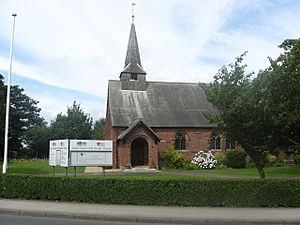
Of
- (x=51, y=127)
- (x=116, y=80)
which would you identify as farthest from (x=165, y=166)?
(x=51, y=127)

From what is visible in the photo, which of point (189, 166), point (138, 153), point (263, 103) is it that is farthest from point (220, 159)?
point (263, 103)

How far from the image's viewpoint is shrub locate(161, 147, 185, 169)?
4397cm

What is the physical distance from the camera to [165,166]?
44125 millimetres

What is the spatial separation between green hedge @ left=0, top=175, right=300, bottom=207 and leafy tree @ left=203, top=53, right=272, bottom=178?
17.6 ft

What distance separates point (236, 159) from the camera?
143ft

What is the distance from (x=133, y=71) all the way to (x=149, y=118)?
21.5ft

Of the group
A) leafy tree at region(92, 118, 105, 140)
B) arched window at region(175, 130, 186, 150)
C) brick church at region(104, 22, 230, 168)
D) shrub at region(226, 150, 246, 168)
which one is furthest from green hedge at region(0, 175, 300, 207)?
leafy tree at region(92, 118, 105, 140)

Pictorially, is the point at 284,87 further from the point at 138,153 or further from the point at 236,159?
the point at 138,153

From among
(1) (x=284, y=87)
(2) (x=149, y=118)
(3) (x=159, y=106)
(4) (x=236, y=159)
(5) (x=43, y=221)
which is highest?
(3) (x=159, y=106)

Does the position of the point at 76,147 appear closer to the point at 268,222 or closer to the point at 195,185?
the point at 195,185

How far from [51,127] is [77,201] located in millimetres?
60655

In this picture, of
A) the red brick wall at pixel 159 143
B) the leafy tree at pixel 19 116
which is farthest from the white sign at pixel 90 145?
the leafy tree at pixel 19 116

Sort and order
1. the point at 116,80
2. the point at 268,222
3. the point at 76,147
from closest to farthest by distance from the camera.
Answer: the point at 268,222 < the point at 76,147 < the point at 116,80

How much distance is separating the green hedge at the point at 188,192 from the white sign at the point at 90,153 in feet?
22.2
